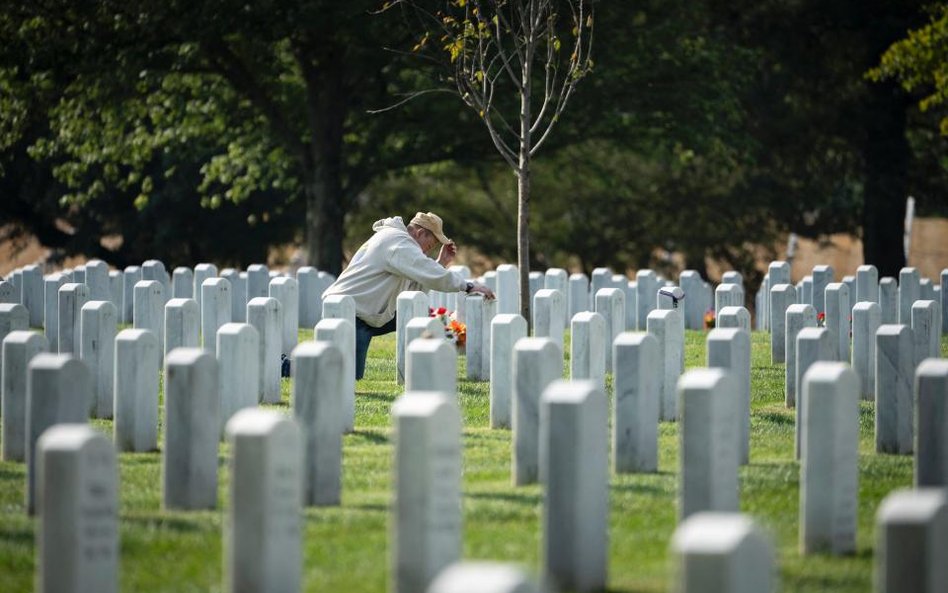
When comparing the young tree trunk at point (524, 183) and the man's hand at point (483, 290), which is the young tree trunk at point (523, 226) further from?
the man's hand at point (483, 290)

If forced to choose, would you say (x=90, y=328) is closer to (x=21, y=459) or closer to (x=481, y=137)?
(x=21, y=459)

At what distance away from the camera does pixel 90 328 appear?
11555 millimetres

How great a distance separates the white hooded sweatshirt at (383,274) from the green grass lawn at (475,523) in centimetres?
268

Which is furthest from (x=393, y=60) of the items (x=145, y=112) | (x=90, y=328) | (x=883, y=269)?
(x=90, y=328)

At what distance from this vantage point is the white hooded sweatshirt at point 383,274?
44.1ft

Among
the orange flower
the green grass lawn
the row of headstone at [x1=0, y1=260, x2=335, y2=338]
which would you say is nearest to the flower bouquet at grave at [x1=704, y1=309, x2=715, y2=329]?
the row of headstone at [x1=0, y1=260, x2=335, y2=338]

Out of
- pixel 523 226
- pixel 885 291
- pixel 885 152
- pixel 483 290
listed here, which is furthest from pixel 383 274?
pixel 885 152

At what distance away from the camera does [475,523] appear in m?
7.84

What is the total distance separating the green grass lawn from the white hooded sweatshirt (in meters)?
2.68

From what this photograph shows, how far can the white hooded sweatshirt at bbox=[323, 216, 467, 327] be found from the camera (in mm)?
13453

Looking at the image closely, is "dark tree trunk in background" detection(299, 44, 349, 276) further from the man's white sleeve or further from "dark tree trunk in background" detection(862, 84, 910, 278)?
the man's white sleeve

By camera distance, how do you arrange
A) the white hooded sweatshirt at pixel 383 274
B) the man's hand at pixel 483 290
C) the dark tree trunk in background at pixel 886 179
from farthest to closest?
the dark tree trunk in background at pixel 886 179 → the white hooded sweatshirt at pixel 383 274 → the man's hand at pixel 483 290

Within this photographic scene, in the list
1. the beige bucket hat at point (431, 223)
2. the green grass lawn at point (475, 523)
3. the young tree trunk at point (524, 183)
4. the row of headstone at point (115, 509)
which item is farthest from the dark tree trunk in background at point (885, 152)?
the row of headstone at point (115, 509)

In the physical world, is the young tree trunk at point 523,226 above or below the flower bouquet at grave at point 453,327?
above
